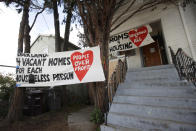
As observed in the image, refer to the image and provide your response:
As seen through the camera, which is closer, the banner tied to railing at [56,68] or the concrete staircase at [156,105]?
the concrete staircase at [156,105]

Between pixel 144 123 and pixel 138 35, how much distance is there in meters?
4.37

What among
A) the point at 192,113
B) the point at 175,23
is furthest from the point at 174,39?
the point at 192,113

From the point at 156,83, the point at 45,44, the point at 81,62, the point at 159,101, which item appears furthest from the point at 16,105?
the point at 45,44

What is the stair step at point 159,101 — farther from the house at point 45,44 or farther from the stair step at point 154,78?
the house at point 45,44

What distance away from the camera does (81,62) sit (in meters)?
3.38

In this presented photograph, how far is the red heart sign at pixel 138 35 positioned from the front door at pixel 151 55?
1.76 metres

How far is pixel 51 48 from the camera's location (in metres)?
9.77

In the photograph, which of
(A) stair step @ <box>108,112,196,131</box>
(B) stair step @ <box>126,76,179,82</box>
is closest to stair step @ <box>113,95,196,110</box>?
(A) stair step @ <box>108,112,196,131</box>

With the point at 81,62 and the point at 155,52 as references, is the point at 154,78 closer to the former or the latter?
the point at 81,62

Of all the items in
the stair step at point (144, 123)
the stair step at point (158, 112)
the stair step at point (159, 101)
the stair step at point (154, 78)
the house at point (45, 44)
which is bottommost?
the stair step at point (144, 123)

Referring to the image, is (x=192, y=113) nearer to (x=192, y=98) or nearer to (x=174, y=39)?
(x=192, y=98)

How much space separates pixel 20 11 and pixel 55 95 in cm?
497

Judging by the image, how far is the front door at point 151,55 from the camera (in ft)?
20.0

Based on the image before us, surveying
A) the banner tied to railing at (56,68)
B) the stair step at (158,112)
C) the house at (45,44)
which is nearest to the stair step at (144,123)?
the stair step at (158,112)
